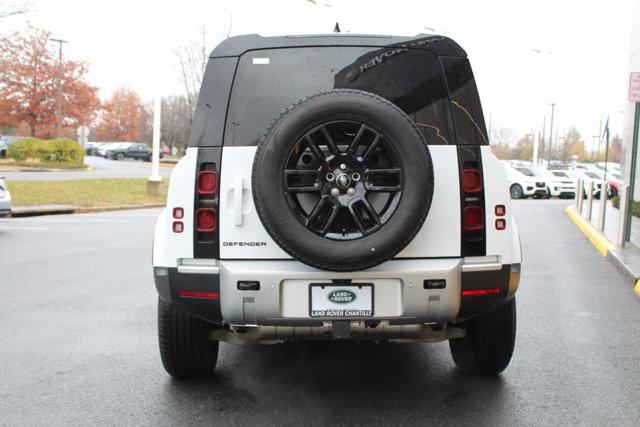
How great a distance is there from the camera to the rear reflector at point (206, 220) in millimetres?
3719

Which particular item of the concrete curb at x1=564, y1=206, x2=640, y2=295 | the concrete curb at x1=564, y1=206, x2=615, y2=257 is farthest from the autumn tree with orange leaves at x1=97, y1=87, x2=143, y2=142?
the concrete curb at x1=564, y1=206, x2=640, y2=295

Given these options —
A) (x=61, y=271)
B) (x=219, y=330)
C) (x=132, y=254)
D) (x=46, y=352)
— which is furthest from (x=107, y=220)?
(x=219, y=330)

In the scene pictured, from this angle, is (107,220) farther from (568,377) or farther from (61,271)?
(568,377)

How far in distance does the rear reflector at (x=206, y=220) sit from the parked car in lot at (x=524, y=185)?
2856 centimetres

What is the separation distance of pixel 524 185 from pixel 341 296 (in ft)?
94.7

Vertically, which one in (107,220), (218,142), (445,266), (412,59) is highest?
(412,59)

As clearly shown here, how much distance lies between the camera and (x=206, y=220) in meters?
3.73

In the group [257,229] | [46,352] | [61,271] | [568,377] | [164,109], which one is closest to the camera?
[257,229]

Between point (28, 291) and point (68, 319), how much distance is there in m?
1.54

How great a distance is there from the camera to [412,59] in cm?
387

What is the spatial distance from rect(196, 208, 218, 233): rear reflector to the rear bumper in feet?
0.57

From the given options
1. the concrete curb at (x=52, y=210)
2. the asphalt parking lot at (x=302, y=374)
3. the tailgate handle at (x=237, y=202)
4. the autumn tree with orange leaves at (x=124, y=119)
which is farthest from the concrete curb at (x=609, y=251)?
the autumn tree with orange leaves at (x=124, y=119)

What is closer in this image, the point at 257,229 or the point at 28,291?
the point at 257,229

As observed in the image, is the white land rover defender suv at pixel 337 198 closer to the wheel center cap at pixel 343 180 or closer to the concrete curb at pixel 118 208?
the wheel center cap at pixel 343 180
